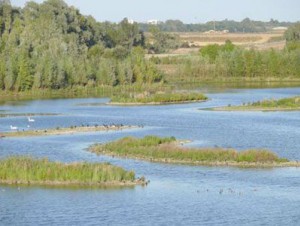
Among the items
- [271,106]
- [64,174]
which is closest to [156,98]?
[271,106]

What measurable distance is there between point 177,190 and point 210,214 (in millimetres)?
5734

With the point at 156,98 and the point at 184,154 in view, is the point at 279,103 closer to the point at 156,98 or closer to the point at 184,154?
the point at 156,98

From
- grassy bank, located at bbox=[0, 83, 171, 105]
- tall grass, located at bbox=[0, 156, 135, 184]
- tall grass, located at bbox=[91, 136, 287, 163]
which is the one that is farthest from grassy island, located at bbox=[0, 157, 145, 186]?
grassy bank, located at bbox=[0, 83, 171, 105]

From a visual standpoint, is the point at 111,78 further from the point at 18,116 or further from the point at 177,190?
the point at 177,190

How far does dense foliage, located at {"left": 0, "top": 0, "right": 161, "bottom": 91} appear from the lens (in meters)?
115

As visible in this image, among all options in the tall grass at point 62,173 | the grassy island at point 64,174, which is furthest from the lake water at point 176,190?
the tall grass at point 62,173

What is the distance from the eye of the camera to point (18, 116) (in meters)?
82.6

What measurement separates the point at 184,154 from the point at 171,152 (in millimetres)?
960

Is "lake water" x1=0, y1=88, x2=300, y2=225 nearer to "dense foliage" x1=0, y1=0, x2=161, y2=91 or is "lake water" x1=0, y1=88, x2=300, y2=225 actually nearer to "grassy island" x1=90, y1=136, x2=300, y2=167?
"grassy island" x1=90, y1=136, x2=300, y2=167

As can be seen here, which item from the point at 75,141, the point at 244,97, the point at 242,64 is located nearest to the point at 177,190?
the point at 75,141

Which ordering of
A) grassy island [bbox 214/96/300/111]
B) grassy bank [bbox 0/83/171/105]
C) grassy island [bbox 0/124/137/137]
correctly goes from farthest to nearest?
grassy bank [bbox 0/83/171/105] → grassy island [bbox 214/96/300/111] → grassy island [bbox 0/124/137/137]

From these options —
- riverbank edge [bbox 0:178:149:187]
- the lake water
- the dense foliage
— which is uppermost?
the dense foliage

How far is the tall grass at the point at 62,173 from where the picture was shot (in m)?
44.3

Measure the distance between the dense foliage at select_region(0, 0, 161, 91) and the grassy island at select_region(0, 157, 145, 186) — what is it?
67.5m
